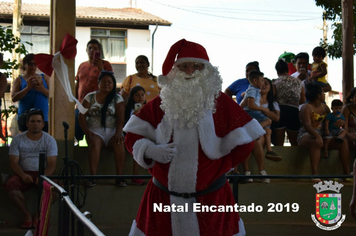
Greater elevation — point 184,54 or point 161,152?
point 184,54

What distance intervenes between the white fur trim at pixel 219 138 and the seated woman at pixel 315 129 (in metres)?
3.54

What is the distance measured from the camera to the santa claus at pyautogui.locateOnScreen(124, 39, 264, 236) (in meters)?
3.23

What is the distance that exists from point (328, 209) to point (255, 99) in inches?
66.2

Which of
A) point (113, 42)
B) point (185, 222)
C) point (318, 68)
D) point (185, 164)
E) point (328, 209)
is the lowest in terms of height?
point (328, 209)

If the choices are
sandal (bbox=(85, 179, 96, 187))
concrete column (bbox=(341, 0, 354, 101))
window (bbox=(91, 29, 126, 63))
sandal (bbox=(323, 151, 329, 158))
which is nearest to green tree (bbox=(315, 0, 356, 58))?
concrete column (bbox=(341, 0, 354, 101))

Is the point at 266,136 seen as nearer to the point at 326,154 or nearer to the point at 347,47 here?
the point at 326,154

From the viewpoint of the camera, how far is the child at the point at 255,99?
6449mm

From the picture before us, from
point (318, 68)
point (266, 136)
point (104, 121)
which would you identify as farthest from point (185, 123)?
point (318, 68)

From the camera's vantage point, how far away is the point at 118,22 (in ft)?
71.4

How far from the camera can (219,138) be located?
3371 millimetres

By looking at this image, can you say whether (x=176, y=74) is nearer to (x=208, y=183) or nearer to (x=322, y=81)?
(x=208, y=183)

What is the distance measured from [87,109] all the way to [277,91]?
2738mm

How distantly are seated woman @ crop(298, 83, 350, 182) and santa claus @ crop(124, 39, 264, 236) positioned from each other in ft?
11.5

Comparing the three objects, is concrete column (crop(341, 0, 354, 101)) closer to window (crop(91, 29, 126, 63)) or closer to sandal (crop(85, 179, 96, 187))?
sandal (crop(85, 179, 96, 187))
